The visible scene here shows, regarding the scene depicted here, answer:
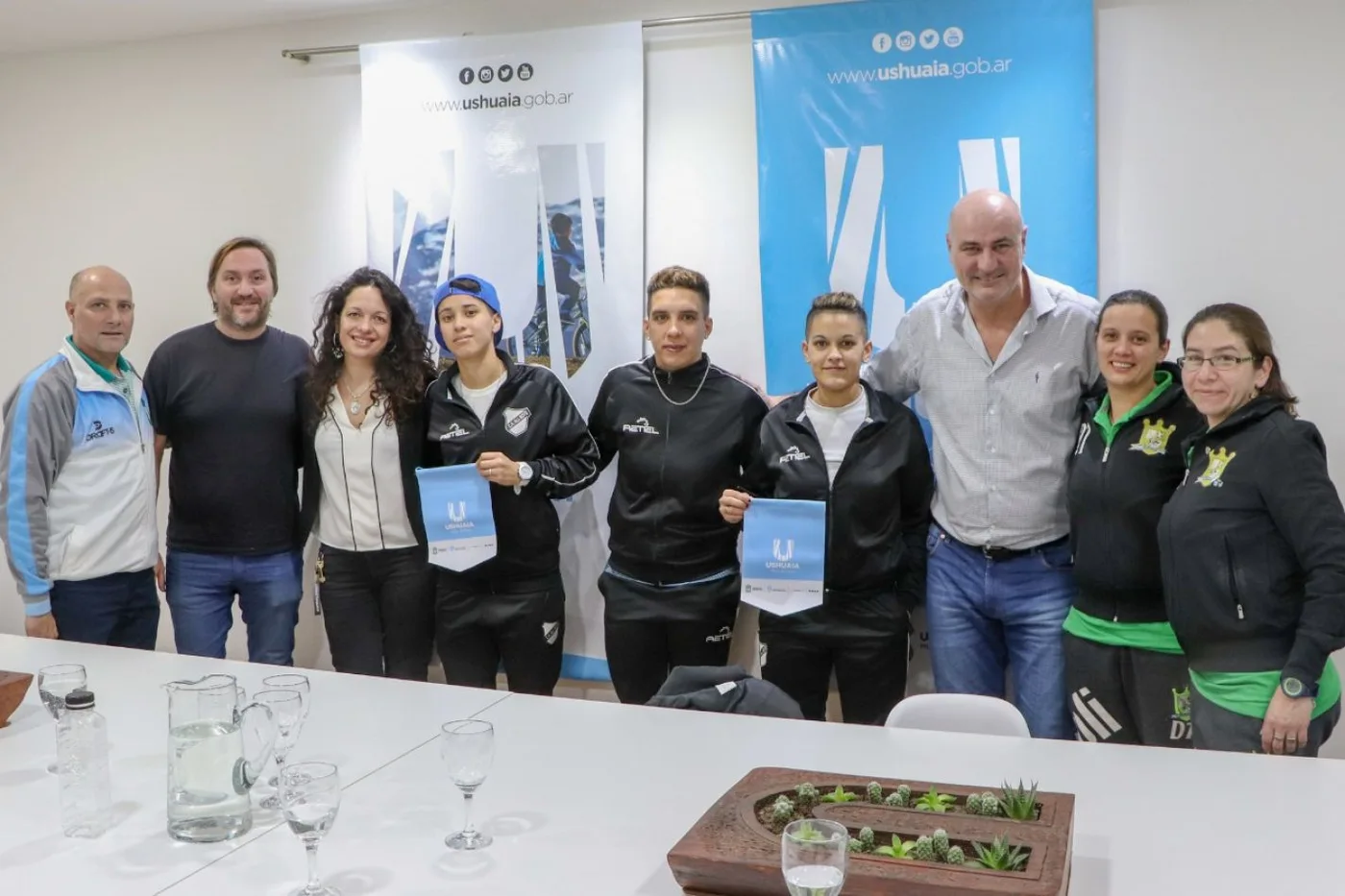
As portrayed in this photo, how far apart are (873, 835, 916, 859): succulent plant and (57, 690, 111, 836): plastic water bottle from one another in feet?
4.12

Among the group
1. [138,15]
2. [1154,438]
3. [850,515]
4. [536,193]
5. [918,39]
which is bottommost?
Result: [850,515]

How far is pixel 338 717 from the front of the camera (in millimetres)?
2439

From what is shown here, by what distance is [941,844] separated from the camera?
154 cm

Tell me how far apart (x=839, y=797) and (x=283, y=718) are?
3.26 ft

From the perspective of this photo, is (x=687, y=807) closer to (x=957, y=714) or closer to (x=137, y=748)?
(x=957, y=714)

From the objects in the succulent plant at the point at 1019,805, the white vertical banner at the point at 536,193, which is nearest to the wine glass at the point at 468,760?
the succulent plant at the point at 1019,805

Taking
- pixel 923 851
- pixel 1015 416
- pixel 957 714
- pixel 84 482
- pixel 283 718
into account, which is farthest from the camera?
pixel 84 482

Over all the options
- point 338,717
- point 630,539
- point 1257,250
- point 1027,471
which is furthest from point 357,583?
point 1257,250

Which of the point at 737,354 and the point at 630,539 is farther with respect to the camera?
the point at 737,354

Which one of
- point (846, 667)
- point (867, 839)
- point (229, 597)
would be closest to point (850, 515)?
point (846, 667)

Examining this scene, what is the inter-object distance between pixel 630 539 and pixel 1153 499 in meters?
1.56

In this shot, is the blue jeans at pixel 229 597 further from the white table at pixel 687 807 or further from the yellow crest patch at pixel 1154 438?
the yellow crest patch at pixel 1154 438

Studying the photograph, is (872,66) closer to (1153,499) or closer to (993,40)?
(993,40)

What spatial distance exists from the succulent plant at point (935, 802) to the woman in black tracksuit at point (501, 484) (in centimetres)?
211
